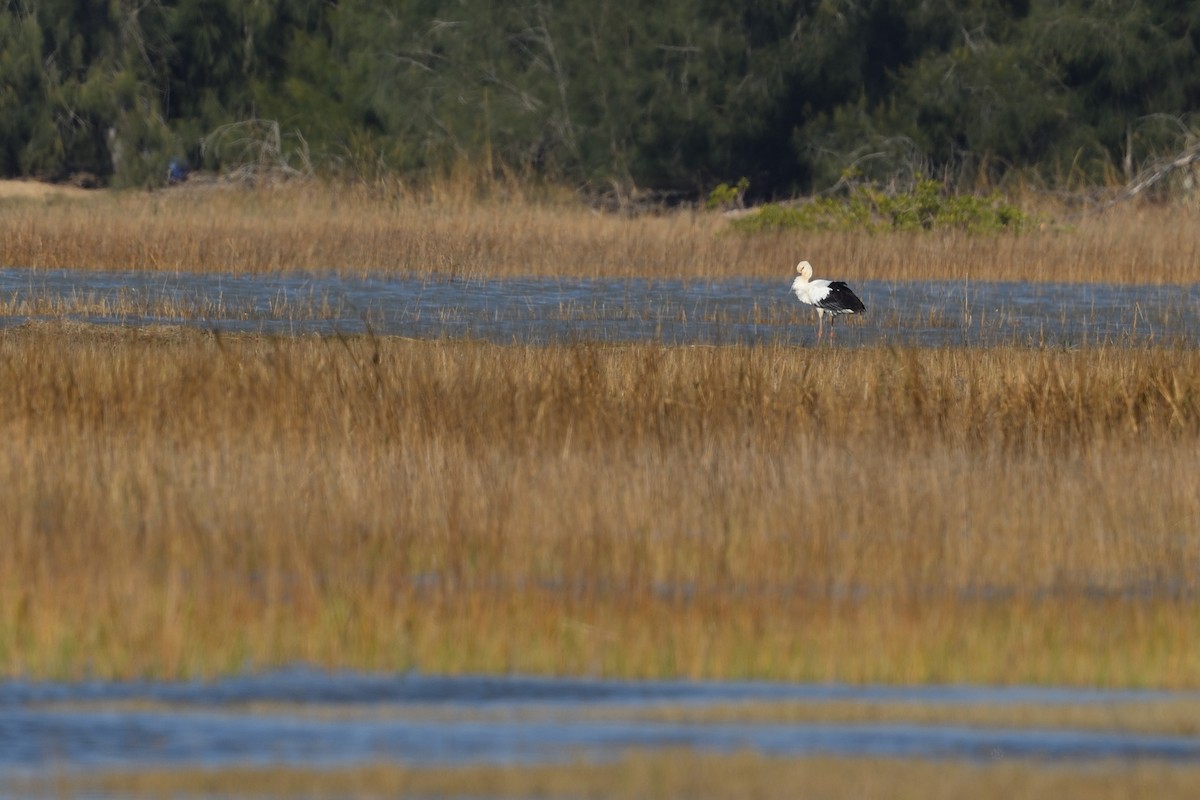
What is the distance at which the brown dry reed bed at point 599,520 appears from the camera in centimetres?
652

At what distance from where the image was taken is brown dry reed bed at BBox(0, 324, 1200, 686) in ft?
21.4

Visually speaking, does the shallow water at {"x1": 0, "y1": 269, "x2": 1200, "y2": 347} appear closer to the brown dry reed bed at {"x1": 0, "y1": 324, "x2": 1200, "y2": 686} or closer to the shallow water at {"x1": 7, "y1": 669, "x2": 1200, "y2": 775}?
the brown dry reed bed at {"x1": 0, "y1": 324, "x2": 1200, "y2": 686}

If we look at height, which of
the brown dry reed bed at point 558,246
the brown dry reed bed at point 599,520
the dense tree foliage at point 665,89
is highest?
the dense tree foliage at point 665,89

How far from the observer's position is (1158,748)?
5516mm

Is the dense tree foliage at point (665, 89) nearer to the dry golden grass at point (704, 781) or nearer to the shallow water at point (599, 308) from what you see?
the shallow water at point (599, 308)

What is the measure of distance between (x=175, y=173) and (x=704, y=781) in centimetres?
4089

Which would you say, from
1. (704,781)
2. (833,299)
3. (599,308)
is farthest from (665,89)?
(704,781)

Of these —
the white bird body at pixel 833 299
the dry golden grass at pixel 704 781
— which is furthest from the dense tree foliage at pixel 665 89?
the dry golden grass at pixel 704 781

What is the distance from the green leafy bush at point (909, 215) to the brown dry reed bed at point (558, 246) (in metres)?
0.45

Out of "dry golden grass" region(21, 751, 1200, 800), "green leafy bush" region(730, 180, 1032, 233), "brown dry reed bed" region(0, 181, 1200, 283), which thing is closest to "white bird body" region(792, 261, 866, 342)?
"brown dry reed bed" region(0, 181, 1200, 283)

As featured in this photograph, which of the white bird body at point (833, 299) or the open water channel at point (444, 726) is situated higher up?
the white bird body at point (833, 299)

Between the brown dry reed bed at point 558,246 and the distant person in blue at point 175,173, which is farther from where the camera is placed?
the distant person in blue at point 175,173

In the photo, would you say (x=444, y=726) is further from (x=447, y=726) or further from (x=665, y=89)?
(x=665, y=89)

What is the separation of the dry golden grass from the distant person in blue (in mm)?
40427
